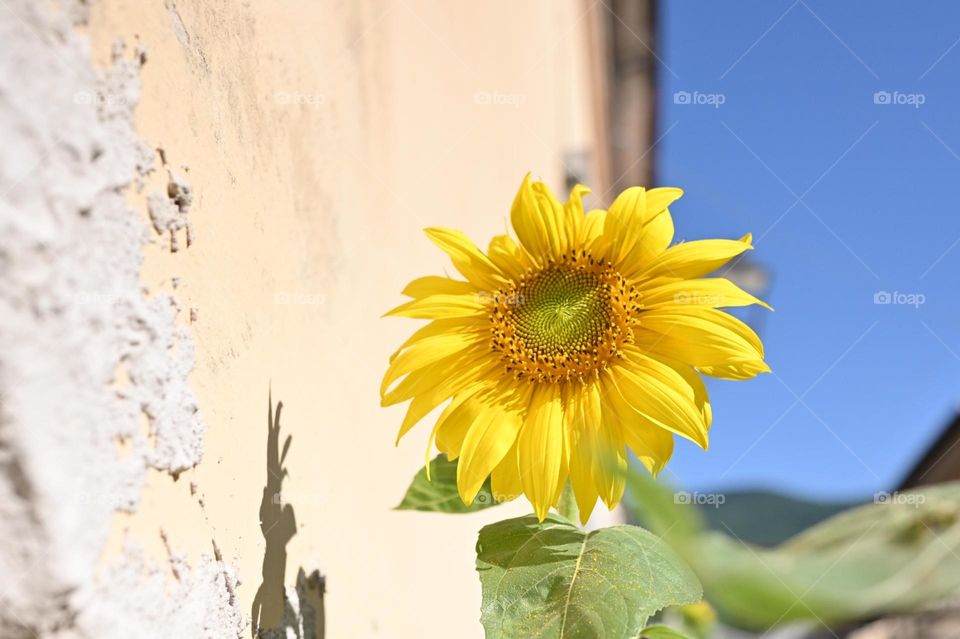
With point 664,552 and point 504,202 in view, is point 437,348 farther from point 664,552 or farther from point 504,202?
point 504,202

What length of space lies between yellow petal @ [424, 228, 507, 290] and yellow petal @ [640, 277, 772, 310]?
0.18 meters

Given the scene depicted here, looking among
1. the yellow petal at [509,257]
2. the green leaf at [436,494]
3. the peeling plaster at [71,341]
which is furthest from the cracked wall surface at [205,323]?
the yellow petal at [509,257]

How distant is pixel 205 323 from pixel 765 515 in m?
0.54

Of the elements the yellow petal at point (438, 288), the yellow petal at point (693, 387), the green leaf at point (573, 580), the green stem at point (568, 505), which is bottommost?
the green leaf at point (573, 580)

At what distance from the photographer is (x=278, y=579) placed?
2.72ft

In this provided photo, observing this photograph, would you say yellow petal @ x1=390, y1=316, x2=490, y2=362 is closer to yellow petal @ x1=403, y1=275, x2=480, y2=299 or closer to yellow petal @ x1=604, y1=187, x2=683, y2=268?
yellow petal @ x1=403, y1=275, x2=480, y2=299

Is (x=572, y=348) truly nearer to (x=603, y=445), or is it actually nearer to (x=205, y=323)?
(x=603, y=445)

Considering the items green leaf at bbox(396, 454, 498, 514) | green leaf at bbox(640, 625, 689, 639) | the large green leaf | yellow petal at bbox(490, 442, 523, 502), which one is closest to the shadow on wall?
green leaf at bbox(396, 454, 498, 514)

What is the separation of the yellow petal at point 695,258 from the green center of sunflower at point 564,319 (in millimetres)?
41

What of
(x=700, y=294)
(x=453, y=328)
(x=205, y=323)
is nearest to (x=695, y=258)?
(x=700, y=294)

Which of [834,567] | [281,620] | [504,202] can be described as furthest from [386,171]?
[504,202]

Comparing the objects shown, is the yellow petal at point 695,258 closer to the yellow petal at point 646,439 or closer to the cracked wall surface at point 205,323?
the yellow petal at point 646,439

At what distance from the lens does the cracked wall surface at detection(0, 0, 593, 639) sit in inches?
17.6

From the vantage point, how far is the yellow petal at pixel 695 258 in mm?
785
